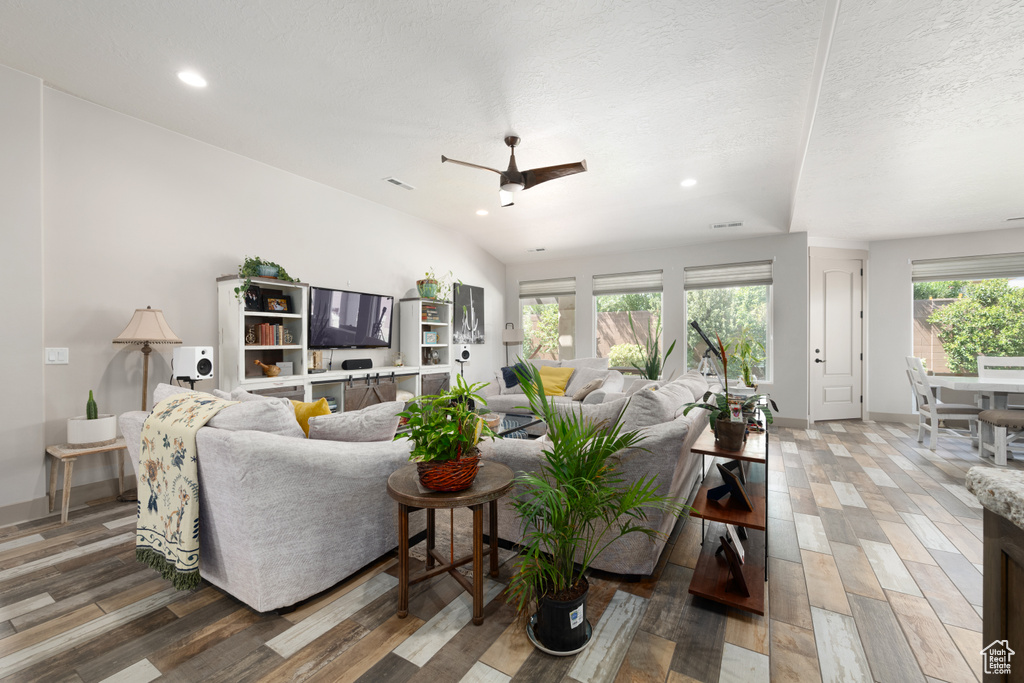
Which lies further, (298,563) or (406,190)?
(406,190)

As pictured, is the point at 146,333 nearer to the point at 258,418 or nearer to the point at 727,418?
the point at 258,418

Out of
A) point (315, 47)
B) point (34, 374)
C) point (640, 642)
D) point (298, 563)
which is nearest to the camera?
point (640, 642)

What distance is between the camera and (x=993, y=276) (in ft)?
17.3

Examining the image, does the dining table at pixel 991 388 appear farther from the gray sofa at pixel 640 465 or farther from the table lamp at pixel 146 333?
the table lamp at pixel 146 333

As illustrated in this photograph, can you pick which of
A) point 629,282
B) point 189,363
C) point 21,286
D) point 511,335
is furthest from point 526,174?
point 511,335

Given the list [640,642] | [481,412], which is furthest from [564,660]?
[481,412]

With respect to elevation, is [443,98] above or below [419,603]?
above

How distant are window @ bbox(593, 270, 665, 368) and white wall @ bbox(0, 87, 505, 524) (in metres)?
4.56

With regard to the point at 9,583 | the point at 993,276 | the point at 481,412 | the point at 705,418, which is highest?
the point at 993,276

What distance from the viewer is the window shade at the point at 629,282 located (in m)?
6.65

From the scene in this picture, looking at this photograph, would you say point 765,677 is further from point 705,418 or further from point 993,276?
point 993,276

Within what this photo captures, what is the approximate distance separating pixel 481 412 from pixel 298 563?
3.26 feet

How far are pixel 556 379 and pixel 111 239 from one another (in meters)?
4.51

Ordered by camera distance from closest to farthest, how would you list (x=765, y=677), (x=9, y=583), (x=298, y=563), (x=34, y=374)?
(x=765, y=677)
(x=298, y=563)
(x=9, y=583)
(x=34, y=374)
